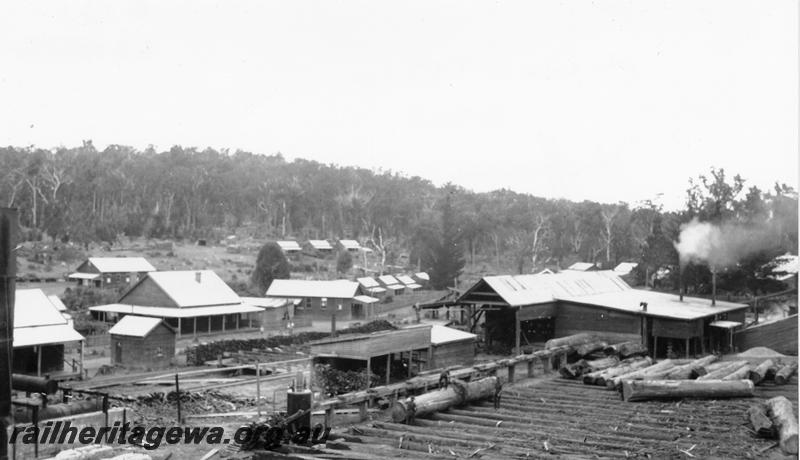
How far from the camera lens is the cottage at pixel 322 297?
60156 mm

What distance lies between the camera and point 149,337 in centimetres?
3725

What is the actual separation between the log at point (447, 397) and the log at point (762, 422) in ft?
16.9

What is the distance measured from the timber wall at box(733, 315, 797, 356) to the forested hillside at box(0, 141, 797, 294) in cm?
2935

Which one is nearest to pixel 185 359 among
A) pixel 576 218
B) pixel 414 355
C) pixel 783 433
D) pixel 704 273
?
pixel 414 355

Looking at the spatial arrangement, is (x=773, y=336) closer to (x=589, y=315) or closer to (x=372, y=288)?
(x=589, y=315)

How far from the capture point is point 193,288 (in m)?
51.9

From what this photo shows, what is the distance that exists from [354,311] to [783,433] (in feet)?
168

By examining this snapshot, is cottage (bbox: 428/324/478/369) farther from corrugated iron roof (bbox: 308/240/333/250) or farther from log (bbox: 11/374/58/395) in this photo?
corrugated iron roof (bbox: 308/240/333/250)

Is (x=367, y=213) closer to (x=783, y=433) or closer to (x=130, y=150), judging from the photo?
(x=130, y=150)

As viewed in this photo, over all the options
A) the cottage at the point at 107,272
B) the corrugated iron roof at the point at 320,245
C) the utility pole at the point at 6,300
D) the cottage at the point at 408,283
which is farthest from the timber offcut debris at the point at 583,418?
the corrugated iron roof at the point at 320,245

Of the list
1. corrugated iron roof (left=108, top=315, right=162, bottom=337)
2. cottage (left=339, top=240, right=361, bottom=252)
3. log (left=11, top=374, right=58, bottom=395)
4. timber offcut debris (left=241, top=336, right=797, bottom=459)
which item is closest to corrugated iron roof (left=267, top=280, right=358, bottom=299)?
corrugated iron roof (left=108, top=315, right=162, bottom=337)

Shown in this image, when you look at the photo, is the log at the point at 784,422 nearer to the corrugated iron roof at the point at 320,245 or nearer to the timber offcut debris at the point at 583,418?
the timber offcut debris at the point at 583,418

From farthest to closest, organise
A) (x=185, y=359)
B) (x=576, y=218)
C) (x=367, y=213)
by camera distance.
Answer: (x=367, y=213) → (x=576, y=218) → (x=185, y=359)

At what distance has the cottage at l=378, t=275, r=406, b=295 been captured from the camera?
244 ft
